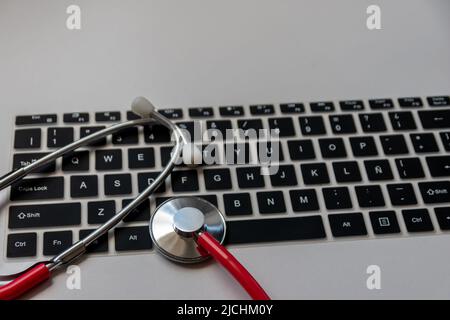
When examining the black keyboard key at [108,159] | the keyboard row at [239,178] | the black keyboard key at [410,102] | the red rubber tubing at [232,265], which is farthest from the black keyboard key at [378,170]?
the black keyboard key at [108,159]

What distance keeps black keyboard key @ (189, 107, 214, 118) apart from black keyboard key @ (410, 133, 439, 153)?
10.5 inches

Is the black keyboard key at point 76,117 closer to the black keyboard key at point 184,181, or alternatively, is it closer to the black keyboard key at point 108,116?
the black keyboard key at point 108,116

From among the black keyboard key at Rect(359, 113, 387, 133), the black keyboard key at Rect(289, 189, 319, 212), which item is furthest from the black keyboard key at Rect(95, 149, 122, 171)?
the black keyboard key at Rect(359, 113, 387, 133)

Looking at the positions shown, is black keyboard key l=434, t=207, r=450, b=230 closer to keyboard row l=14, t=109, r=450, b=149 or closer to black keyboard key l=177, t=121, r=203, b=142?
keyboard row l=14, t=109, r=450, b=149

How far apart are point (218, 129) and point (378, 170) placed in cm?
21

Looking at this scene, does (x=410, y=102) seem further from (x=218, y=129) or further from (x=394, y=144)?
(x=218, y=129)

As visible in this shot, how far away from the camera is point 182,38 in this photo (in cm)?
66

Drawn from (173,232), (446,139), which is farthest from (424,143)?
(173,232)

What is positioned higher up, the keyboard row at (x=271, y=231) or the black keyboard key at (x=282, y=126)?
the black keyboard key at (x=282, y=126)

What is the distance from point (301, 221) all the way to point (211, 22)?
34cm

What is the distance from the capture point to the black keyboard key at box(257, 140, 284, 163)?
55 cm

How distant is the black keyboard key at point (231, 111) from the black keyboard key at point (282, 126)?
42 mm

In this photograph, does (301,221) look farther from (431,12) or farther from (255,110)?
(431,12)

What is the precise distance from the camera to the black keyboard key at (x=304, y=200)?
20.5 inches
